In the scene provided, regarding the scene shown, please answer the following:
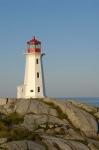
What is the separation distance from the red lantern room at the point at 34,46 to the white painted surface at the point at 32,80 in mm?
617

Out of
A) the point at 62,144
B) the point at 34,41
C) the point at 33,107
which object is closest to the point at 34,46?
the point at 34,41

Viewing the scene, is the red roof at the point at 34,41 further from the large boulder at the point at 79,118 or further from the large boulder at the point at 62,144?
the large boulder at the point at 62,144

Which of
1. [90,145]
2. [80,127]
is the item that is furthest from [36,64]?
[90,145]

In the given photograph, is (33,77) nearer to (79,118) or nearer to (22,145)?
(79,118)

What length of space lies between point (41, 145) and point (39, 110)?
41.4 feet

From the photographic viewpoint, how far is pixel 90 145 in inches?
1656

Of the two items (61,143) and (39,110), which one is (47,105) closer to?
(39,110)

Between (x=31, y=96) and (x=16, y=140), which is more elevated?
(x=31, y=96)

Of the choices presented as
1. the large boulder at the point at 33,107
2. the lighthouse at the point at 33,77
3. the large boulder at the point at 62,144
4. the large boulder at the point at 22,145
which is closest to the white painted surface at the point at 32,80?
the lighthouse at the point at 33,77

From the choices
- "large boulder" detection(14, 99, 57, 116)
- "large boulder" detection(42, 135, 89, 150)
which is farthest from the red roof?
"large boulder" detection(42, 135, 89, 150)

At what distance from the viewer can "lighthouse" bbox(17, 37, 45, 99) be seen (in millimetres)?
61812

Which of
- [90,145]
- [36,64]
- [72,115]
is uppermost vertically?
[36,64]

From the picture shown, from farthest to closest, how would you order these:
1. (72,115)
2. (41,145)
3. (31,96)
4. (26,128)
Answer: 1. (31,96)
2. (72,115)
3. (26,128)
4. (41,145)

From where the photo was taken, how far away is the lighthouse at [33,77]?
61812mm
